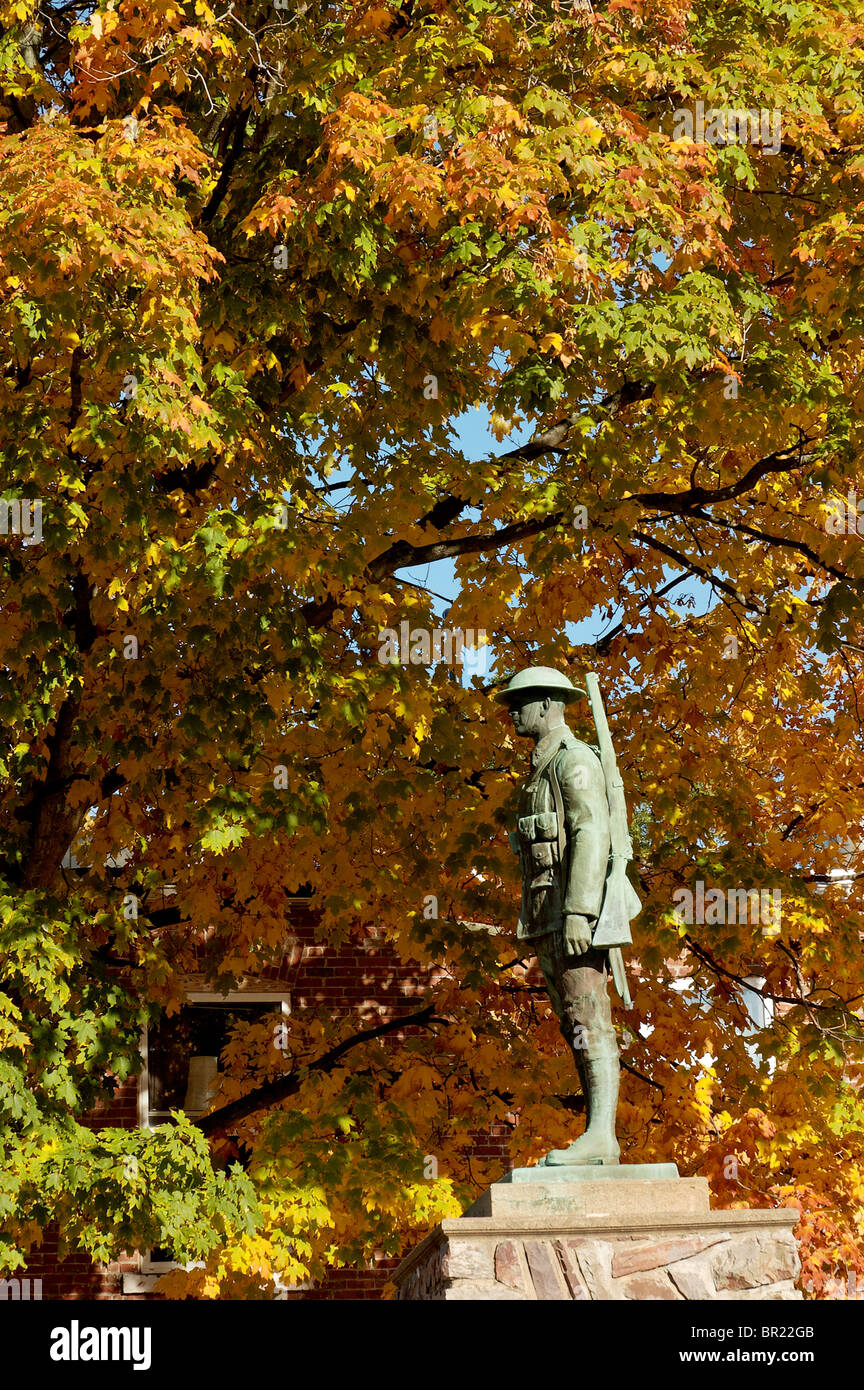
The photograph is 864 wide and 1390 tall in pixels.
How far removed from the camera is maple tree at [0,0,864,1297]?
338 inches

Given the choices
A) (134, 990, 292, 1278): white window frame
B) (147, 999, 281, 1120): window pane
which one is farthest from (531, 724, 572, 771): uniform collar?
(147, 999, 281, 1120): window pane

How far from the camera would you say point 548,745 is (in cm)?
751

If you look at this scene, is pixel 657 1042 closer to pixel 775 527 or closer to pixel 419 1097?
pixel 419 1097

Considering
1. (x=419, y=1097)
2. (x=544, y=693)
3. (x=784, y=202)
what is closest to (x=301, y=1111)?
(x=419, y=1097)

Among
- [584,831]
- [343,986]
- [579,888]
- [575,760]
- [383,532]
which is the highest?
[383,532]

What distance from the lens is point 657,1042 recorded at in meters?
11.9

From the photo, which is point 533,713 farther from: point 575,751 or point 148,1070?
point 148,1070

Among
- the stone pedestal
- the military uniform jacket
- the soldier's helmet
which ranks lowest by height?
the stone pedestal

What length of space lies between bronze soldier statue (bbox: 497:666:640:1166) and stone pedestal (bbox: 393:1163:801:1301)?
264mm

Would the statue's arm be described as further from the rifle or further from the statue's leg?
the statue's leg

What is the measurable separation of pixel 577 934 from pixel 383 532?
15.5 ft

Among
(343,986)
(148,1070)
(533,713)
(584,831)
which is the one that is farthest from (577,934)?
(148,1070)

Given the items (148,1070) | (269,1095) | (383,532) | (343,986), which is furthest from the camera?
(343,986)

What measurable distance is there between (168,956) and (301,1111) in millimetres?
1717
